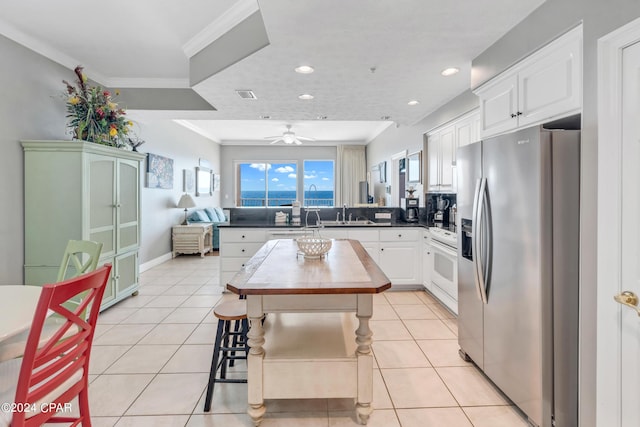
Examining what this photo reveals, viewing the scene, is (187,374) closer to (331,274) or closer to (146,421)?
(146,421)

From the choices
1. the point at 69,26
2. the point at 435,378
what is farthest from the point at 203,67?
the point at 435,378

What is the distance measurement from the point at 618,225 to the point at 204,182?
7977 millimetres

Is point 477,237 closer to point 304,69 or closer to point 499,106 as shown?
→ point 499,106

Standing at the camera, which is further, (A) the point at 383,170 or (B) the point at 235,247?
(A) the point at 383,170

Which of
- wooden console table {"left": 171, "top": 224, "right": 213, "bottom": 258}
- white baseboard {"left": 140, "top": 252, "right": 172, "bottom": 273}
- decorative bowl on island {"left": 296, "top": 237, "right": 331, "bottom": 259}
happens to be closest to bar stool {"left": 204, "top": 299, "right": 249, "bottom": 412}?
decorative bowl on island {"left": 296, "top": 237, "right": 331, "bottom": 259}

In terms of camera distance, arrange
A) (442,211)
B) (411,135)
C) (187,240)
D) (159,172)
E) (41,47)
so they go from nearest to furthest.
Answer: (41,47)
(442,211)
(411,135)
(159,172)
(187,240)

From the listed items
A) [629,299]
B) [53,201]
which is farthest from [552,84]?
[53,201]

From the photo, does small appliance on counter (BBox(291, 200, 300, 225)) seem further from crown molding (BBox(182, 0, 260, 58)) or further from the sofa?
the sofa

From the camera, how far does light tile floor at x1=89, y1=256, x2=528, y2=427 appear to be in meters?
1.87

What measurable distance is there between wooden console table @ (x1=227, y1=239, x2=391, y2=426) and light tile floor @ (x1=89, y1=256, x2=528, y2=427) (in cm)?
22

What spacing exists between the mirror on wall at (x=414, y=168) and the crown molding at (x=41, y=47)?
4416mm

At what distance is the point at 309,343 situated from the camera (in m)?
1.93

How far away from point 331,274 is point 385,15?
162 cm

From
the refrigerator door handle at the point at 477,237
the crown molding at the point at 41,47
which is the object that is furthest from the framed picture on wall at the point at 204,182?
the refrigerator door handle at the point at 477,237
